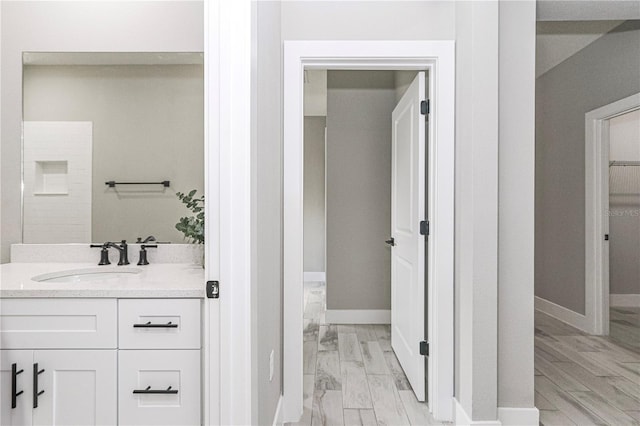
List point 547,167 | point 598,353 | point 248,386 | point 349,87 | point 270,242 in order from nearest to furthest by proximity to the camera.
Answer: point 248,386 < point 270,242 < point 598,353 < point 349,87 < point 547,167

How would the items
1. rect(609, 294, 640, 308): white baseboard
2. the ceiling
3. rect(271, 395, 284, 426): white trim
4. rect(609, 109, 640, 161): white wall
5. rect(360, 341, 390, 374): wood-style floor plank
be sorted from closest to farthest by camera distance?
1. rect(271, 395, 284, 426): white trim
2. rect(360, 341, 390, 374): wood-style floor plank
3. the ceiling
4. rect(609, 109, 640, 161): white wall
5. rect(609, 294, 640, 308): white baseboard

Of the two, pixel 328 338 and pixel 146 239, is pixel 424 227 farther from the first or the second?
pixel 328 338

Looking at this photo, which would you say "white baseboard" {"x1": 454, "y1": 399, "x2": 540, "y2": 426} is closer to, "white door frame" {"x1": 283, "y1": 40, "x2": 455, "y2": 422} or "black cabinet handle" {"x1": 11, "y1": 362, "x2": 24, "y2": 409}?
"white door frame" {"x1": 283, "y1": 40, "x2": 455, "y2": 422}

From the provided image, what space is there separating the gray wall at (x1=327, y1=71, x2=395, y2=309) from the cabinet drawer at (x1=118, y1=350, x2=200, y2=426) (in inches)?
102

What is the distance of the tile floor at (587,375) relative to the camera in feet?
7.46

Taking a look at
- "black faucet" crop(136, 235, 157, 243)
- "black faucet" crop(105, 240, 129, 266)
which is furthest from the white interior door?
"black faucet" crop(105, 240, 129, 266)

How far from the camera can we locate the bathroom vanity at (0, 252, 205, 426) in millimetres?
1517

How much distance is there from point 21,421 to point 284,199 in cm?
142

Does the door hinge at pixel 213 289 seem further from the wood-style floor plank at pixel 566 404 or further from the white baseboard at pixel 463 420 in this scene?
the wood-style floor plank at pixel 566 404

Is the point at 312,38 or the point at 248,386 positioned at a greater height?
the point at 312,38

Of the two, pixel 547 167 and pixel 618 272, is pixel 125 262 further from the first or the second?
pixel 618 272

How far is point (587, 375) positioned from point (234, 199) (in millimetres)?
2850

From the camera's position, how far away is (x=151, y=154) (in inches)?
88.4

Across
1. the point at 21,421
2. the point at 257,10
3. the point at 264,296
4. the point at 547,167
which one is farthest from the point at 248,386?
the point at 547,167
